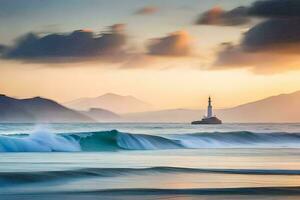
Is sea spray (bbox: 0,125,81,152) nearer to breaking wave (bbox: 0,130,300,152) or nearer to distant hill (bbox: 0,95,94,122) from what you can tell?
breaking wave (bbox: 0,130,300,152)

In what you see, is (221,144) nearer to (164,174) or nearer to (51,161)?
(51,161)

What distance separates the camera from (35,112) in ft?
633

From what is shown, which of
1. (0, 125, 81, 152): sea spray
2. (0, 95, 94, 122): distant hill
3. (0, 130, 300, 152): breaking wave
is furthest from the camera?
(0, 95, 94, 122): distant hill

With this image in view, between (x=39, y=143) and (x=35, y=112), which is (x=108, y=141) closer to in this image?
(x=39, y=143)

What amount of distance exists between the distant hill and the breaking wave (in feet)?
413

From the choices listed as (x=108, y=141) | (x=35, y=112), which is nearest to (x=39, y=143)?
(x=108, y=141)

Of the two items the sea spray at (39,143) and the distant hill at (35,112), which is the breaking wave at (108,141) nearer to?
the sea spray at (39,143)

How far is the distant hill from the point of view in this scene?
179625 millimetres

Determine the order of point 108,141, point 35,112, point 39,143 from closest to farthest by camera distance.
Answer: point 39,143
point 108,141
point 35,112

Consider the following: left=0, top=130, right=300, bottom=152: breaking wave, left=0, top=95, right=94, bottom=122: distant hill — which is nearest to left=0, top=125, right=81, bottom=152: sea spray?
left=0, top=130, right=300, bottom=152: breaking wave

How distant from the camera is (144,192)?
17438 mm

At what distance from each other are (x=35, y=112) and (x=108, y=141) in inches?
6003

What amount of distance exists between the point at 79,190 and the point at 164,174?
472cm

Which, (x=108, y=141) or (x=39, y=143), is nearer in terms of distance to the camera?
(x=39, y=143)
